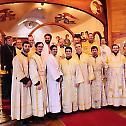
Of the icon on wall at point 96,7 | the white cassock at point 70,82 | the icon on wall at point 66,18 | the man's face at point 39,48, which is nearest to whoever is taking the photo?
the man's face at point 39,48

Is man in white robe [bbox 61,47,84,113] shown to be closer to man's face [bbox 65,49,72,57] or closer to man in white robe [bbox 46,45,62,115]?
man's face [bbox 65,49,72,57]

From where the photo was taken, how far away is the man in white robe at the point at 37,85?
16.4 feet

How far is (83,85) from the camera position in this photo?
5918 mm

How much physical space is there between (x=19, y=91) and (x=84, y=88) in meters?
1.63

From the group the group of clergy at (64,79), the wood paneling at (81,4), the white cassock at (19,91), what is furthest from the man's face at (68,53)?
the wood paneling at (81,4)

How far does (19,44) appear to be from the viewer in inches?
222

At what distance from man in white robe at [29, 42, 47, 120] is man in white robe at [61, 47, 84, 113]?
63 cm

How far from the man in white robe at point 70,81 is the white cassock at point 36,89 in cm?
64

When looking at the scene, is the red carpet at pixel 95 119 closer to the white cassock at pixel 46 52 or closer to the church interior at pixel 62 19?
the white cassock at pixel 46 52

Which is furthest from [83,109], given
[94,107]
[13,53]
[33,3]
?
[33,3]

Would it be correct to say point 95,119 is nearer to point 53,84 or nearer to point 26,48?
point 53,84

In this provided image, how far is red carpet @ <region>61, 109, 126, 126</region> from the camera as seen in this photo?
194 inches

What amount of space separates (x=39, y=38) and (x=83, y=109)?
299cm

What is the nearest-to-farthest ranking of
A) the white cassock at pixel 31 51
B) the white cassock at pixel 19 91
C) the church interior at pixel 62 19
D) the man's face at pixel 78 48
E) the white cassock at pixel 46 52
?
the white cassock at pixel 19 91
the white cassock at pixel 31 51
the white cassock at pixel 46 52
the man's face at pixel 78 48
the church interior at pixel 62 19
